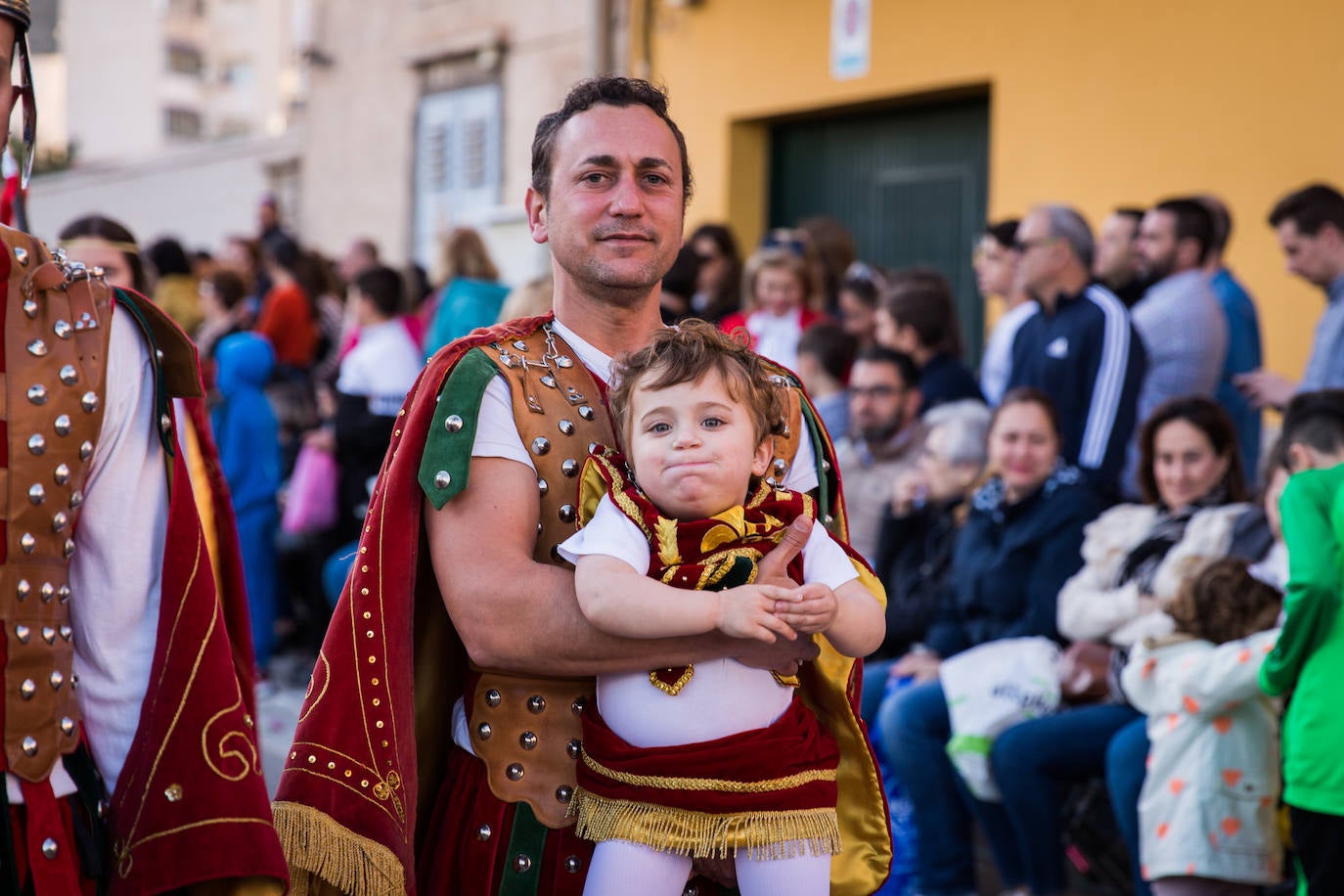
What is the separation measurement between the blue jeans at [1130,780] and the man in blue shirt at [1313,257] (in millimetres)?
1671

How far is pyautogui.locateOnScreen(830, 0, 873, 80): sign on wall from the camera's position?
30.9 feet

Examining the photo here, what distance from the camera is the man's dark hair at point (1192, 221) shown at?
6.25 metres

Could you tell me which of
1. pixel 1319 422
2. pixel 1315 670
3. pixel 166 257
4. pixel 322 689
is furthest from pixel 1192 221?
pixel 166 257

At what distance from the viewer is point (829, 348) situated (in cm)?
652

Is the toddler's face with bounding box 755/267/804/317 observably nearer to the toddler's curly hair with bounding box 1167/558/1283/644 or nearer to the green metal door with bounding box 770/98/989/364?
the green metal door with bounding box 770/98/989/364

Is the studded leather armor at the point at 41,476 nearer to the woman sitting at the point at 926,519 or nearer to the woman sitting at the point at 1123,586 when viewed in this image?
the woman sitting at the point at 1123,586

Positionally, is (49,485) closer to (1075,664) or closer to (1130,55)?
(1075,664)

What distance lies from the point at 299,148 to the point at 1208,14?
9922 millimetres

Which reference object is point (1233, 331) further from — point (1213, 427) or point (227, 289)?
point (227, 289)

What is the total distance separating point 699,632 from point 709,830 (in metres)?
0.31

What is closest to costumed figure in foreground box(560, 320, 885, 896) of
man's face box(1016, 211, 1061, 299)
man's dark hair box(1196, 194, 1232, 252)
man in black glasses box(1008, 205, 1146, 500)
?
man in black glasses box(1008, 205, 1146, 500)

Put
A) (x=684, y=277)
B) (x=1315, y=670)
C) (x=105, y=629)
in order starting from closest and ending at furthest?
1. (x=105, y=629)
2. (x=1315, y=670)
3. (x=684, y=277)

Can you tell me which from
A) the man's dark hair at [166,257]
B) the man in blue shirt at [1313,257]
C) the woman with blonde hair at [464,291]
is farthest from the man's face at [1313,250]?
the man's dark hair at [166,257]

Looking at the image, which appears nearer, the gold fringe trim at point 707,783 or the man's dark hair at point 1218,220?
the gold fringe trim at point 707,783
